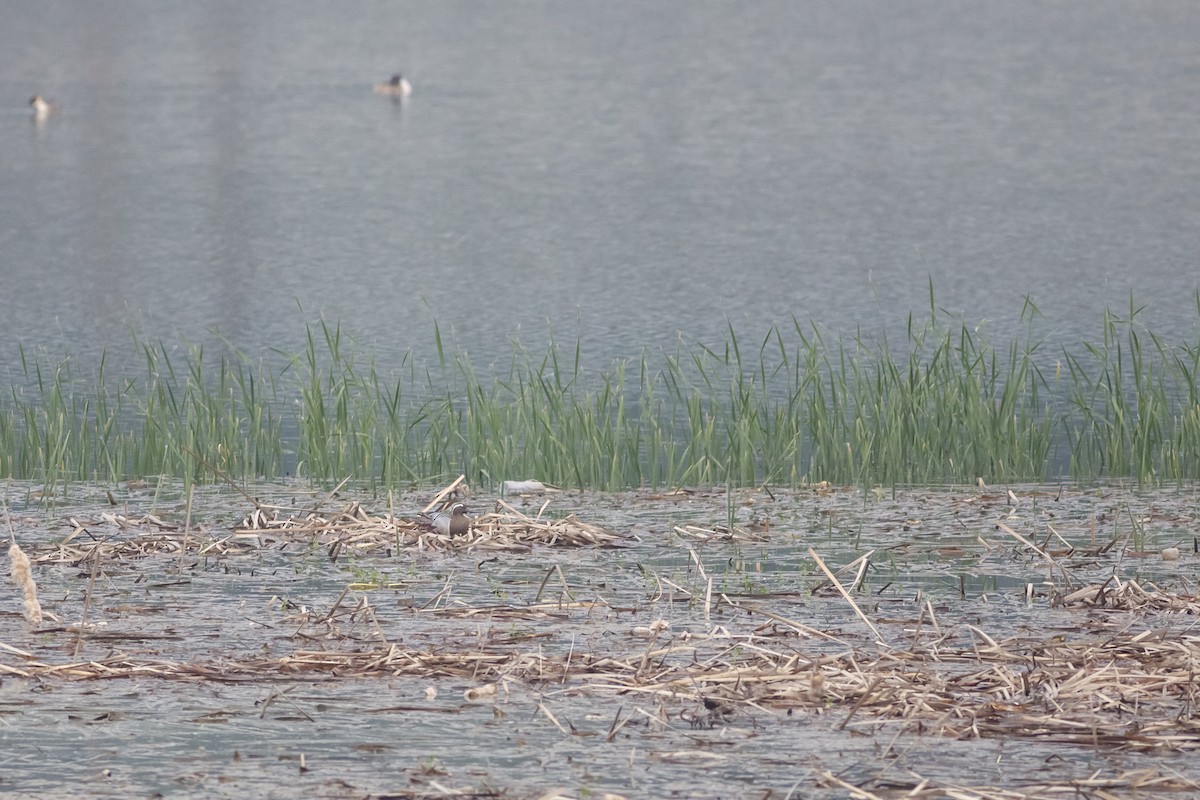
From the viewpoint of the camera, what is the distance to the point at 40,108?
3859 cm

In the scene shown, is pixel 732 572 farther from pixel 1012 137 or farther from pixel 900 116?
pixel 900 116

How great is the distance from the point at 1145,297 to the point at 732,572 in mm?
11828

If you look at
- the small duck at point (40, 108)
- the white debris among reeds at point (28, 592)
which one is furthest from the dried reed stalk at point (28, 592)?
the small duck at point (40, 108)

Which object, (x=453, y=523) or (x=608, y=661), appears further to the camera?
(x=453, y=523)

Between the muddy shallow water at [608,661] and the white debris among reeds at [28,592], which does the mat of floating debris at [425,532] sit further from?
the white debris among reeds at [28,592]

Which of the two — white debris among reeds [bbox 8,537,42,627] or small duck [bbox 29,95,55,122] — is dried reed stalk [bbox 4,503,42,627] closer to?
white debris among reeds [bbox 8,537,42,627]

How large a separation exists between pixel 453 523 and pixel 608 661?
85.5 inches

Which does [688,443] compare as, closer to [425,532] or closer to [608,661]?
[425,532]

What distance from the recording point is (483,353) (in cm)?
1488

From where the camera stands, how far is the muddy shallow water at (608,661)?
4.04m

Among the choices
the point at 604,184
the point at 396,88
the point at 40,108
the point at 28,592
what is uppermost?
the point at 396,88

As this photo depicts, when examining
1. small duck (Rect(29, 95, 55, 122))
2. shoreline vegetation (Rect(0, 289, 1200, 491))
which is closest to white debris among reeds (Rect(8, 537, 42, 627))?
shoreline vegetation (Rect(0, 289, 1200, 491))

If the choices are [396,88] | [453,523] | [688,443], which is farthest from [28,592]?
[396,88]

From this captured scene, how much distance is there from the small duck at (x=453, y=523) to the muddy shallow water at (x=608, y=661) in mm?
93
